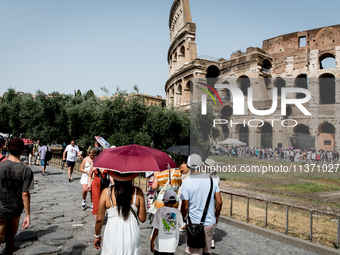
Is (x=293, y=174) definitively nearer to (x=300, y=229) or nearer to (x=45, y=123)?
(x=300, y=229)

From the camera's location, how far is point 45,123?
22.4 meters

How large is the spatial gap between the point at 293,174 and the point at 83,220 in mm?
A: 15768

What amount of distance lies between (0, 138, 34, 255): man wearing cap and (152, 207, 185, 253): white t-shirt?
1.54 meters

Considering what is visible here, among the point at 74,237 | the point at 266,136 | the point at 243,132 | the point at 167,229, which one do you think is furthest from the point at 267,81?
the point at 167,229

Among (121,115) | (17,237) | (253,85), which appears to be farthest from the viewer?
(253,85)

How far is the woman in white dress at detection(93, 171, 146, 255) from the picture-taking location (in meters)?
2.37

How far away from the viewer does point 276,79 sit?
35.9 meters

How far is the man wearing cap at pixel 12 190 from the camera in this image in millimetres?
2953

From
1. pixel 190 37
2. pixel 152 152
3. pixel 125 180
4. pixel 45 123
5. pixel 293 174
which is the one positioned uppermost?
pixel 190 37

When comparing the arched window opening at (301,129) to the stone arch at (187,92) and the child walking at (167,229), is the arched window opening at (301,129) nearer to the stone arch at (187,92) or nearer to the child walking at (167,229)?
the stone arch at (187,92)

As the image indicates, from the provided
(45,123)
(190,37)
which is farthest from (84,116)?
(190,37)

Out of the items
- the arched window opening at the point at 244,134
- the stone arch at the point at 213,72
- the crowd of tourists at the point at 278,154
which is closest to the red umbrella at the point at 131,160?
the crowd of tourists at the point at 278,154

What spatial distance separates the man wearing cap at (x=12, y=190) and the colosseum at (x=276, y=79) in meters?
26.0

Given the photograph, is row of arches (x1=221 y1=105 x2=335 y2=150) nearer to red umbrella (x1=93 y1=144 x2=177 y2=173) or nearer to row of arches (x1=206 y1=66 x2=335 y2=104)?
row of arches (x1=206 y1=66 x2=335 y2=104)
